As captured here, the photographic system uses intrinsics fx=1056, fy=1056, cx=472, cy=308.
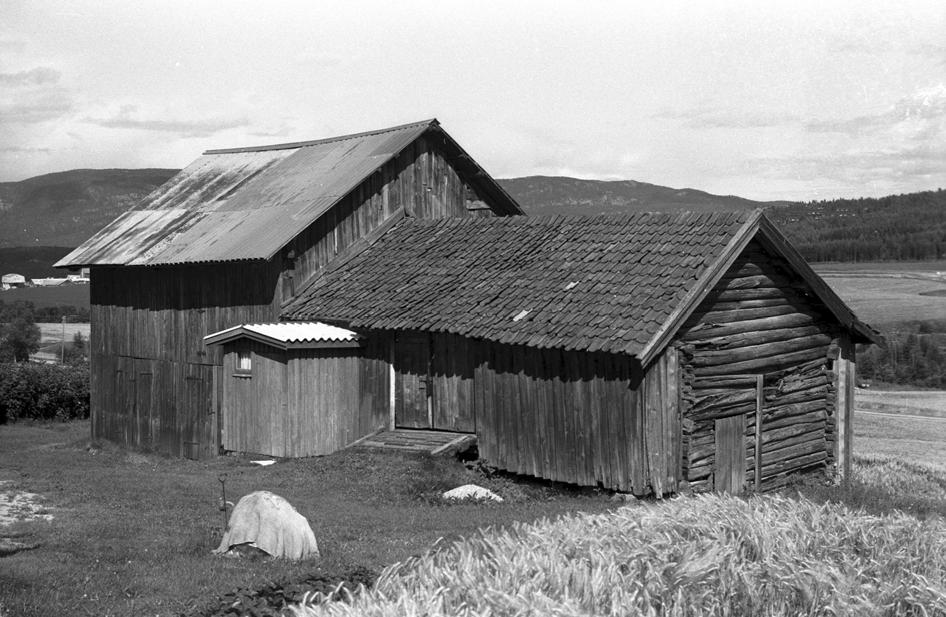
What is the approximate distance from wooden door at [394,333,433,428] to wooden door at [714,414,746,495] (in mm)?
6502

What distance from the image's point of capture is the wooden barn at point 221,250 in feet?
88.0

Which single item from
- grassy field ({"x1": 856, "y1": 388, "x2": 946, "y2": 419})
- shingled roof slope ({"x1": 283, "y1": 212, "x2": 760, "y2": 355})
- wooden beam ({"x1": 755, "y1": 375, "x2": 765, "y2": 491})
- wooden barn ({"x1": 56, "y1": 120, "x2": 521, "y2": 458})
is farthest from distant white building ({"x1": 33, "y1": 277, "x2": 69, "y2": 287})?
wooden beam ({"x1": 755, "y1": 375, "x2": 765, "y2": 491})

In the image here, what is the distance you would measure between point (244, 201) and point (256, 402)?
8.88 metres

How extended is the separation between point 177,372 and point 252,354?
5828 millimetres

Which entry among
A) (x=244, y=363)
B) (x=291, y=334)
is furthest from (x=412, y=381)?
(x=244, y=363)

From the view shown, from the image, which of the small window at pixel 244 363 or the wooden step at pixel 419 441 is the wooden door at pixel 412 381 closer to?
the wooden step at pixel 419 441

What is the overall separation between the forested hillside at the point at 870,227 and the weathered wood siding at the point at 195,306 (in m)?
99.2

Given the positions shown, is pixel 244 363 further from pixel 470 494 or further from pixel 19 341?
pixel 19 341

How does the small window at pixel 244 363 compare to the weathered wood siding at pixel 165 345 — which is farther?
the weathered wood siding at pixel 165 345

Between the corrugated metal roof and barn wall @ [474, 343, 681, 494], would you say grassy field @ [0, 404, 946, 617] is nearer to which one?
barn wall @ [474, 343, 681, 494]

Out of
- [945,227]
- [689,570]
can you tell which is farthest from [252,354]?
[945,227]

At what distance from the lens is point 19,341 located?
6962cm

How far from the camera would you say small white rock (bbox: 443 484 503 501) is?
19.1m

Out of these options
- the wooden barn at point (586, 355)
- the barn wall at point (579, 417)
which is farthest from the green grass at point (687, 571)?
the barn wall at point (579, 417)
